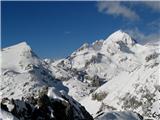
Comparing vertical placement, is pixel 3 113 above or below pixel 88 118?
above

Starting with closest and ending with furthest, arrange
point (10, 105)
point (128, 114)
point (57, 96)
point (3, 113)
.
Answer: point (3, 113), point (10, 105), point (57, 96), point (128, 114)

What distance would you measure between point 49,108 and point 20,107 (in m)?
8.21

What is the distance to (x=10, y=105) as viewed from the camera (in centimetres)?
8431

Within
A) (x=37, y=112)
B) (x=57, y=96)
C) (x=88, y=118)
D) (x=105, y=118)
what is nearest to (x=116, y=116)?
(x=105, y=118)

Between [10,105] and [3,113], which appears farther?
[10,105]

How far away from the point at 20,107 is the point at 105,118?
104ft

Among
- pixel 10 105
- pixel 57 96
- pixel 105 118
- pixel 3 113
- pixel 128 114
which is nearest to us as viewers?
pixel 3 113

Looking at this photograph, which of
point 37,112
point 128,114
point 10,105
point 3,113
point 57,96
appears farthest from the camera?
point 128,114

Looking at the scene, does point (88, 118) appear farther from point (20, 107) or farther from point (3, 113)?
point (3, 113)

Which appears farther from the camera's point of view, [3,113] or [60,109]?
[60,109]

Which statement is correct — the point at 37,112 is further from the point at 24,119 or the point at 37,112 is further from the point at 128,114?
the point at 128,114

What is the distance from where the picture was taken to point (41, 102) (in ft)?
306

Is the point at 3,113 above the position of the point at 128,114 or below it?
above

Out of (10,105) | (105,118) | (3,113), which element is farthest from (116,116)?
(3,113)
